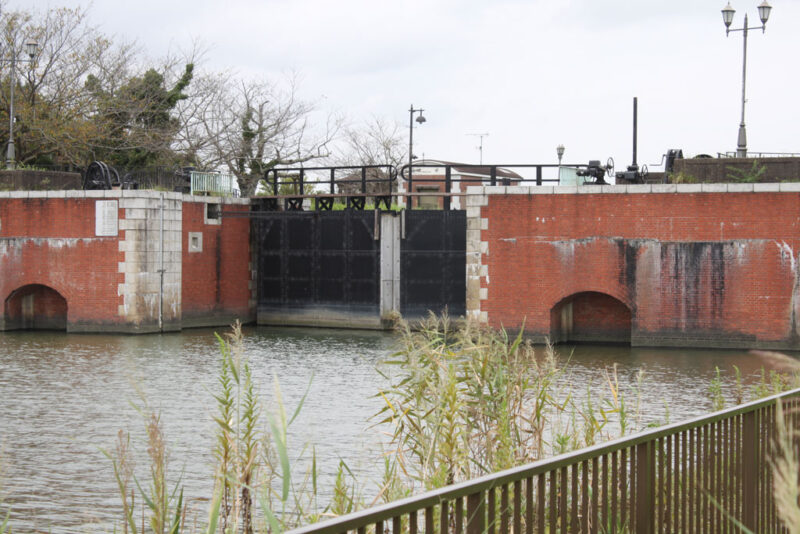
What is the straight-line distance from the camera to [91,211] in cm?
2494

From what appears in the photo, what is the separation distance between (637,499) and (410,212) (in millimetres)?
21819

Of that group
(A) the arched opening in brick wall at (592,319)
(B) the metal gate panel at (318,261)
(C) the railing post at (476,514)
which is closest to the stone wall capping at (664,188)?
(A) the arched opening in brick wall at (592,319)

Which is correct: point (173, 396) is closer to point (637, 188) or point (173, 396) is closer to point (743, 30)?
point (637, 188)

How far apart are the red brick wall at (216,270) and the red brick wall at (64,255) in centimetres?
212

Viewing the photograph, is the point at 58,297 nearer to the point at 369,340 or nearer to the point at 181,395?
the point at 369,340

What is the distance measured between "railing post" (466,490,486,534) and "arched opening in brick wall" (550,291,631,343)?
20015 millimetres

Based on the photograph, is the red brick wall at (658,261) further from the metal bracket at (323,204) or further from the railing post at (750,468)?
the railing post at (750,468)

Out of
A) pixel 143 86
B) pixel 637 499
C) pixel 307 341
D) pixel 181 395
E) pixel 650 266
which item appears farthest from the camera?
pixel 143 86

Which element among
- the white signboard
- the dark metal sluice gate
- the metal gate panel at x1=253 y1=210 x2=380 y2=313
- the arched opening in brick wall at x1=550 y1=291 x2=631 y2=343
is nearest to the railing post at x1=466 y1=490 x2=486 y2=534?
the arched opening in brick wall at x1=550 y1=291 x2=631 y2=343

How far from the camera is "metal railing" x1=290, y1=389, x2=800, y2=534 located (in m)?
3.13

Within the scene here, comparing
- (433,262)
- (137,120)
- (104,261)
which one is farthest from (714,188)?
(137,120)

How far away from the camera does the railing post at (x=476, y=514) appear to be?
3271 mm

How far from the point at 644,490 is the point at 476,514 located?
124 centimetres

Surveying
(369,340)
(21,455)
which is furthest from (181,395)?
(369,340)
